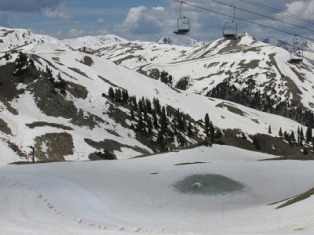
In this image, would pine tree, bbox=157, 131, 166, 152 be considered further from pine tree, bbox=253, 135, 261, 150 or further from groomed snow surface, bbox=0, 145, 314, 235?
groomed snow surface, bbox=0, 145, 314, 235

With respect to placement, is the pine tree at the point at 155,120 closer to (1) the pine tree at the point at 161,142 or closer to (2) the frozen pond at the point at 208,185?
(1) the pine tree at the point at 161,142

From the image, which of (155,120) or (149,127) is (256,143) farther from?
(149,127)

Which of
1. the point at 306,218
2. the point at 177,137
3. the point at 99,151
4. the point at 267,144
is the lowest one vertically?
the point at 267,144

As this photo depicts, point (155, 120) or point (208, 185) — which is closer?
point (208, 185)

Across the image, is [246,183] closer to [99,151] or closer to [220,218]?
[220,218]

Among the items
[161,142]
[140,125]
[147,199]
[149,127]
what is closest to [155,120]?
[149,127]

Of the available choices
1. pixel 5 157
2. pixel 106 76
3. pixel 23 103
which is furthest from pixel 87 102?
pixel 106 76

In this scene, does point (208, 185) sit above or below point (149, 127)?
above
